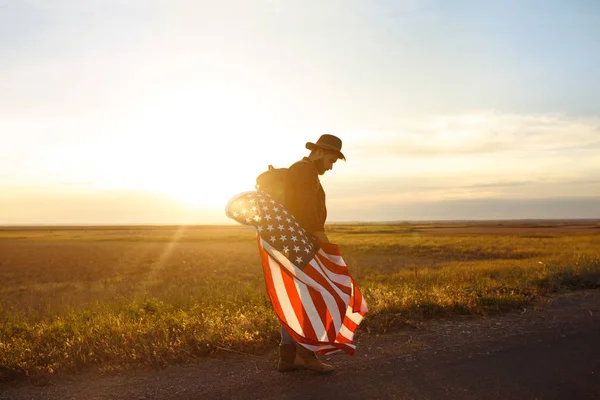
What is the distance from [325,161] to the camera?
5.53 m

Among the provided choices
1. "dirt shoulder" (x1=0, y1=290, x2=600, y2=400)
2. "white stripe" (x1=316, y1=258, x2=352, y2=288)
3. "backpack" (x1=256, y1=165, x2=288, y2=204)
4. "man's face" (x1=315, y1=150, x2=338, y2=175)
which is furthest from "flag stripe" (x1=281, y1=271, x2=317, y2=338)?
"man's face" (x1=315, y1=150, x2=338, y2=175)

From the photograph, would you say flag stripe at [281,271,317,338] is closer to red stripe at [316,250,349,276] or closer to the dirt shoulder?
red stripe at [316,250,349,276]

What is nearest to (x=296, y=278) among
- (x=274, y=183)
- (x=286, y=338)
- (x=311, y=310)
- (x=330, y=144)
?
(x=311, y=310)

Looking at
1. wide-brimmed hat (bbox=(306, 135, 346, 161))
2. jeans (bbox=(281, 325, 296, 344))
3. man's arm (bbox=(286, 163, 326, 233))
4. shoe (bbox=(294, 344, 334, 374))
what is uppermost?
wide-brimmed hat (bbox=(306, 135, 346, 161))

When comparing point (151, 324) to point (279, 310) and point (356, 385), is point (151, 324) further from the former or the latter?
point (356, 385)

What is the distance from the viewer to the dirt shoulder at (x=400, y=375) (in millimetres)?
4887

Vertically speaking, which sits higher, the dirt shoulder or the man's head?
the man's head

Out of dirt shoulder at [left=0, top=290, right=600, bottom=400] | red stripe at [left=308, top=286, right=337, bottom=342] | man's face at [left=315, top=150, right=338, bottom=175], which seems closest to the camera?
dirt shoulder at [left=0, top=290, right=600, bottom=400]

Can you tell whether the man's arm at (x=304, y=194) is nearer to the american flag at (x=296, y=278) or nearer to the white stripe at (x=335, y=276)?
the american flag at (x=296, y=278)

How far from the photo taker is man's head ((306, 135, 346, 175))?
546 cm

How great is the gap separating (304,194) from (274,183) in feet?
1.32

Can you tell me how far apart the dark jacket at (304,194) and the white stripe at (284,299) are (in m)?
0.57

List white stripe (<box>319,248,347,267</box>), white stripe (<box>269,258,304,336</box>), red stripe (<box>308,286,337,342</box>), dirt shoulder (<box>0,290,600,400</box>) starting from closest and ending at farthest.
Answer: dirt shoulder (<box>0,290,600,400</box>) → white stripe (<box>269,258,304,336</box>) → red stripe (<box>308,286,337,342</box>) → white stripe (<box>319,248,347,267</box>)

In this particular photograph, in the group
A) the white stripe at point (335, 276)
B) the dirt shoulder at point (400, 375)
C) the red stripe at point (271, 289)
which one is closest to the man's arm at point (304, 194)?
the white stripe at point (335, 276)
